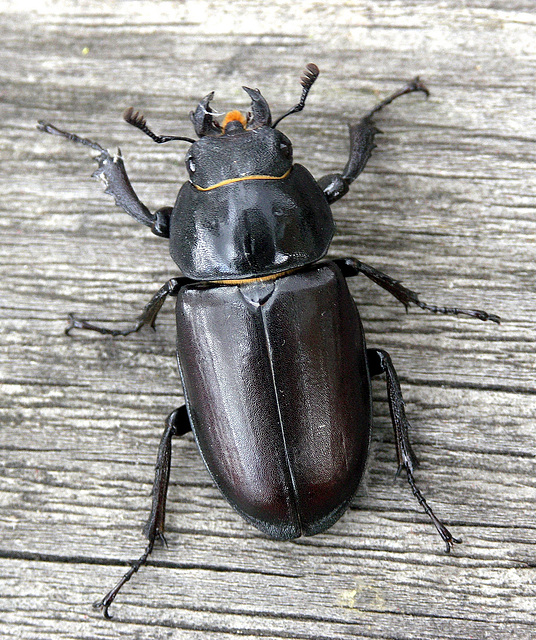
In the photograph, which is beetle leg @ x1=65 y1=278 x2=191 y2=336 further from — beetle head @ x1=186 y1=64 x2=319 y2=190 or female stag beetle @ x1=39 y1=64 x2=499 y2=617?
beetle head @ x1=186 y1=64 x2=319 y2=190

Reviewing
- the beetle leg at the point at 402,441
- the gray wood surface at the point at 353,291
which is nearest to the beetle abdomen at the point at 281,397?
the beetle leg at the point at 402,441

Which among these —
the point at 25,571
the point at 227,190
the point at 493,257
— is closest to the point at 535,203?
the point at 493,257

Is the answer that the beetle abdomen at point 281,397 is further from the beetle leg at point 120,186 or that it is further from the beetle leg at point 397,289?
the beetle leg at point 120,186

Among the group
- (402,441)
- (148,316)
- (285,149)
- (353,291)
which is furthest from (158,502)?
(285,149)

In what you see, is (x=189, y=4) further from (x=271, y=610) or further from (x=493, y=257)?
(x=271, y=610)

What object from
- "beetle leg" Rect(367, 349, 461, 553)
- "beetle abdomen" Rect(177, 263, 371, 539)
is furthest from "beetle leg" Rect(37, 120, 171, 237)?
"beetle leg" Rect(367, 349, 461, 553)

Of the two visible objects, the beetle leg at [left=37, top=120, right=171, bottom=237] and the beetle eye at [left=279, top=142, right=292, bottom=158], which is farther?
the beetle leg at [left=37, top=120, right=171, bottom=237]

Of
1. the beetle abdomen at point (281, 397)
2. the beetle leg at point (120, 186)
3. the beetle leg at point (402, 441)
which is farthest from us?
the beetle leg at point (120, 186)
